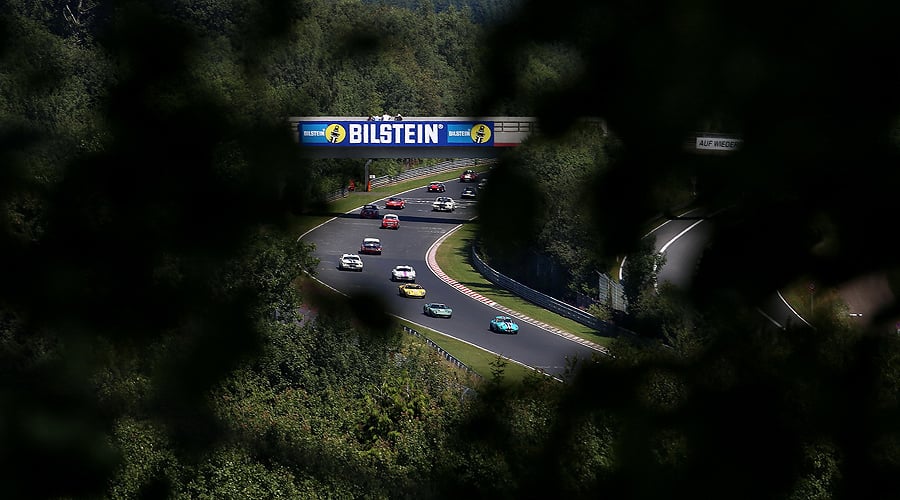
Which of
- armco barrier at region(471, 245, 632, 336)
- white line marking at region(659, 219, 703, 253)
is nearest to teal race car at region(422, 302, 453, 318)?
armco barrier at region(471, 245, 632, 336)

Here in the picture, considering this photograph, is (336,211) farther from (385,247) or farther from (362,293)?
(385,247)

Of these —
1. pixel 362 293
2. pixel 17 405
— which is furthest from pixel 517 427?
pixel 17 405

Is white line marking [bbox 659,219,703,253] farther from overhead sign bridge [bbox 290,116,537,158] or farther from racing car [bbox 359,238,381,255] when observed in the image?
racing car [bbox 359,238,381,255]

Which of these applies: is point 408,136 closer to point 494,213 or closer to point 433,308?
point 494,213

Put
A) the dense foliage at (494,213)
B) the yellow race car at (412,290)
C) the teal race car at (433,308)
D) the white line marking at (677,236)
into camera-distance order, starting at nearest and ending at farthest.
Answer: the dense foliage at (494,213), the white line marking at (677,236), the yellow race car at (412,290), the teal race car at (433,308)

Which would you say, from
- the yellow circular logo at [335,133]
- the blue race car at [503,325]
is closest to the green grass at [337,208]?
the yellow circular logo at [335,133]

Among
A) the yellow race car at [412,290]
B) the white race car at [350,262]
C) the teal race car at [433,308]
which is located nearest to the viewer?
the white race car at [350,262]

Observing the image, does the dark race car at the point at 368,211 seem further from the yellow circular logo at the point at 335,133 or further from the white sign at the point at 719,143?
the white sign at the point at 719,143
